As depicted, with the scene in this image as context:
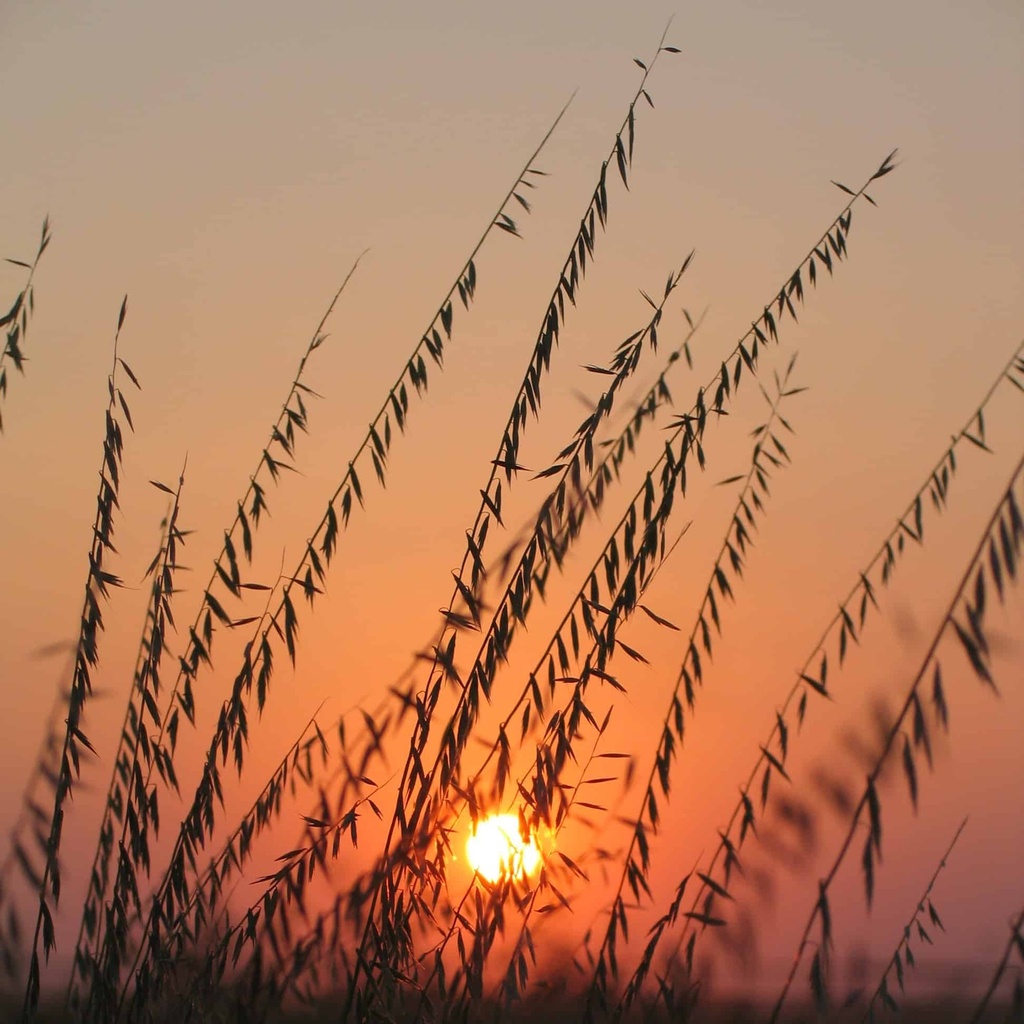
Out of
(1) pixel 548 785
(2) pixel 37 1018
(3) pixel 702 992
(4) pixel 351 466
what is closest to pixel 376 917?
(1) pixel 548 785

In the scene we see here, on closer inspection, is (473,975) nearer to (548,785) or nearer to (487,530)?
(548,785)

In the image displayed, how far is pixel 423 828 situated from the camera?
1.29 metres

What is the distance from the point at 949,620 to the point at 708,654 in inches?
17.6

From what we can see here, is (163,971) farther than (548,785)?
Yes

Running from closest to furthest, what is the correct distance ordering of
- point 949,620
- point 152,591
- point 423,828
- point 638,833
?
1. point 949,620
2. point 423,828
3. point 638,833
4. point 152,591

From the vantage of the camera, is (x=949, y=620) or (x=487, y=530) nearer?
(x=949, y=620)

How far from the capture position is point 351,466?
1.66 m

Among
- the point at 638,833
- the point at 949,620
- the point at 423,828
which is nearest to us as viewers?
the point at 949,620

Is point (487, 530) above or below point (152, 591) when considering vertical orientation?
→ below

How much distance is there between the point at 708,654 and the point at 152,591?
0.84 m

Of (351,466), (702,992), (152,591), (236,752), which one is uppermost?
(351,466)

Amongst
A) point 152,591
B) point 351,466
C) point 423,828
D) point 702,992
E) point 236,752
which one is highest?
point 351,466

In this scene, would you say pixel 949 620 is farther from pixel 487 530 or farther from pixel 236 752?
pixel 236 752

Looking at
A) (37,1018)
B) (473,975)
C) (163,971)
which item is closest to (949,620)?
(473,975)
